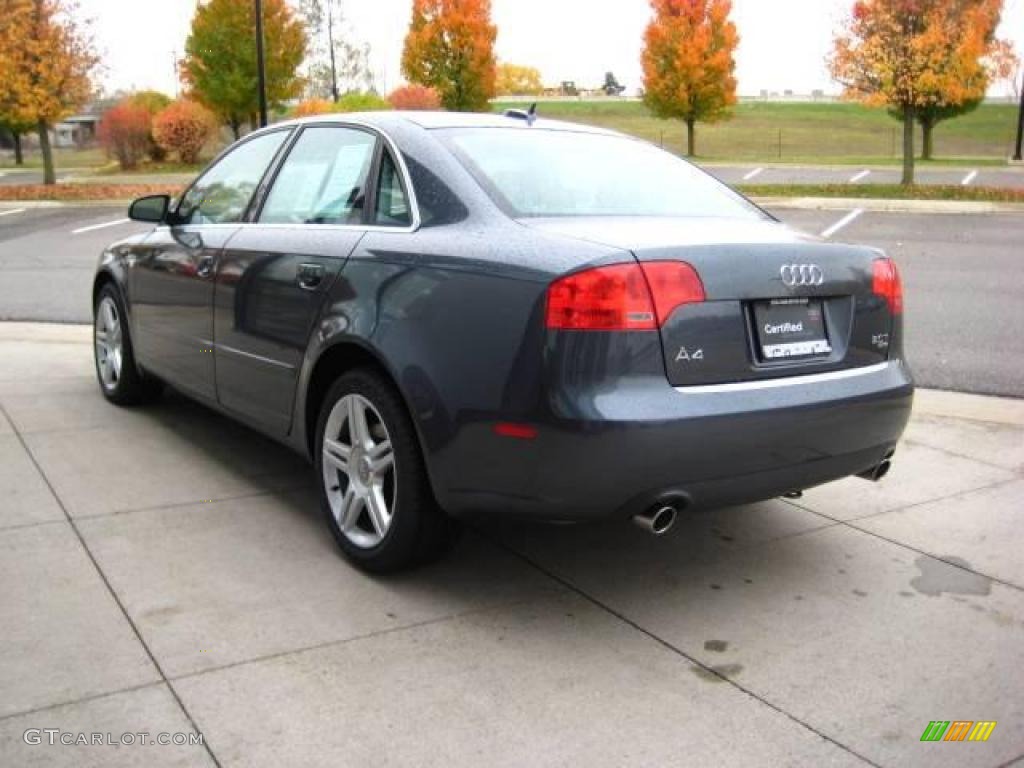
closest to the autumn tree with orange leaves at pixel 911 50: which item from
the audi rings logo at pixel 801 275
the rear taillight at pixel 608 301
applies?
the audi rings logo at pixel 801 275

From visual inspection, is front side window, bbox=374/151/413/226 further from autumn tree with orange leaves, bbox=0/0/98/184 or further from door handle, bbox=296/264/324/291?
autumn tree with orange leaves, bbox=0/0/98/184

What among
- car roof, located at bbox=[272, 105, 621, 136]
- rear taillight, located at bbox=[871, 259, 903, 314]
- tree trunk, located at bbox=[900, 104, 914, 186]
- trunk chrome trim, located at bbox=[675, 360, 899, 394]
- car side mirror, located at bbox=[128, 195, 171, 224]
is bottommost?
trunk chrome trim, located at bbox=[675, 360, 899, 394]

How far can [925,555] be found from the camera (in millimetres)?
4102

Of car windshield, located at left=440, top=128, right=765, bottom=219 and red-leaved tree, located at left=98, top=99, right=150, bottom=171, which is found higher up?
red-leaved tree, located at left=98, top=99, right=150, bottom=171

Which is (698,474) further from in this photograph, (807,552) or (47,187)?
(47,187)

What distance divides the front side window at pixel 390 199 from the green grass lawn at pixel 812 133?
114 ft

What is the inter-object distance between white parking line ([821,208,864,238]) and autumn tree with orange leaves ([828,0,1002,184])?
366 cm

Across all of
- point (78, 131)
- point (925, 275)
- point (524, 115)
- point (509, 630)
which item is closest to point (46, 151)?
point (925, 275)

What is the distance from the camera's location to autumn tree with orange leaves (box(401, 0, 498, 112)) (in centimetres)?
3747

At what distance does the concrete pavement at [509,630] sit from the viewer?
276cm

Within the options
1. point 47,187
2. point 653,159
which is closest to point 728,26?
point 47,187

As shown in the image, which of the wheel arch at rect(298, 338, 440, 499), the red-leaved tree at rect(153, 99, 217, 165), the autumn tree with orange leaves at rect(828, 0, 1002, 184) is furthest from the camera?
the red-leaved tree at rect(153, 99, 217, 165)

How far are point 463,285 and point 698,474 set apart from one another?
0.92 m

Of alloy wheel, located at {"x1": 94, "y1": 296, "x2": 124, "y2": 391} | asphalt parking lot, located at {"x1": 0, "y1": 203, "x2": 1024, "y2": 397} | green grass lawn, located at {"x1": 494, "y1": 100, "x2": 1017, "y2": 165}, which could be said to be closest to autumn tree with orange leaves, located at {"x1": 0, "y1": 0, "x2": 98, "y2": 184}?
asphalt parking lot, located at {"x1": 0, "y1": 203, "x2": 1024, "y2": 397}
